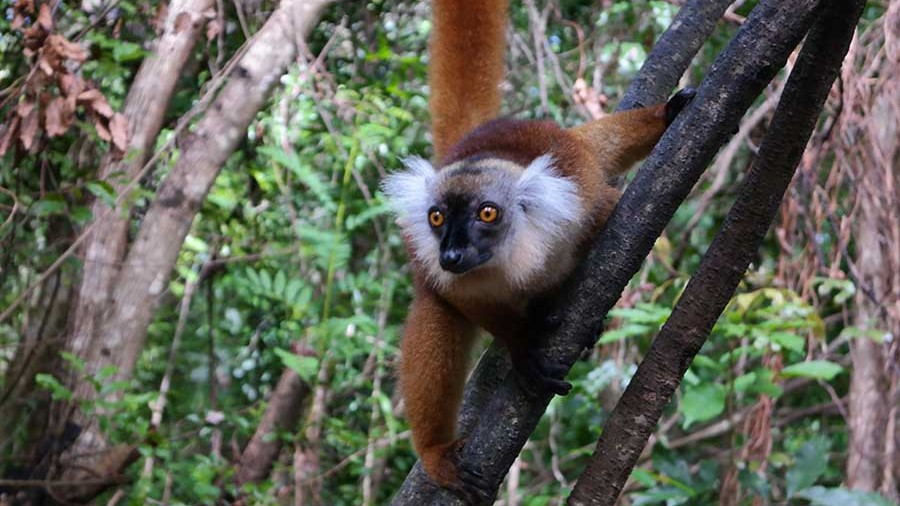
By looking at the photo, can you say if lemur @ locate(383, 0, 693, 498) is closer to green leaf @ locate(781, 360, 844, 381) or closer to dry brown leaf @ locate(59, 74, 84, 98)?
green leaf @ locate(781, 360, 844, 381)

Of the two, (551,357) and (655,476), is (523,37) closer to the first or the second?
(655,476)

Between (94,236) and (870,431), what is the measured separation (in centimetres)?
435

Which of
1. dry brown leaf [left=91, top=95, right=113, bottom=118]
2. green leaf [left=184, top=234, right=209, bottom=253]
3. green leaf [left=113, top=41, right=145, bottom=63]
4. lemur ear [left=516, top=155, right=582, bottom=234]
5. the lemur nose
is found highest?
green leaf [left=113, top=41, right=145, bottom=63]

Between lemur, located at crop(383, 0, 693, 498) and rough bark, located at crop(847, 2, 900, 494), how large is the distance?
2.03 meters

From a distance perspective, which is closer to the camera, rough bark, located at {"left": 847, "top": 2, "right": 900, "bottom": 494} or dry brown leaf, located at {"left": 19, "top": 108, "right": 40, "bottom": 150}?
dry brown leaf, located at {"left": 19, "top": 108, "right": 40, "bottom": 150}

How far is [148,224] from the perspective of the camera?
17.5 ft

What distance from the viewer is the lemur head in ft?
10.8

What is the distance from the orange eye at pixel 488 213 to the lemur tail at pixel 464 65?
0.65 meters

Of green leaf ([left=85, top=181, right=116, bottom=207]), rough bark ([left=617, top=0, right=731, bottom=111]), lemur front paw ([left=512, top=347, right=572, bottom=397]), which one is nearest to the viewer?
lemur front paw ([left=512, top=347, right=572, bottom=397])

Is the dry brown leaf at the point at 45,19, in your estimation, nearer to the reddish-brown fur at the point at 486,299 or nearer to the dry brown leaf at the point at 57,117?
the dry brown leaf at the point at 57,117

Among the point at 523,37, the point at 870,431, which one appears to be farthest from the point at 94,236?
the point at 870,431

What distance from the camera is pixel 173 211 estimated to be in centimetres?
530

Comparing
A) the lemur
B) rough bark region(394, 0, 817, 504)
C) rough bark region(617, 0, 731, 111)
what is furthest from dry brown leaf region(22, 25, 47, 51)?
rough bark region(394, 0, 817, 504)

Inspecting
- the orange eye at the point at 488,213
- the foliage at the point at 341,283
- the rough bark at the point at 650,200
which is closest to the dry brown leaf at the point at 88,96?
the foliage at the point at 341,283
